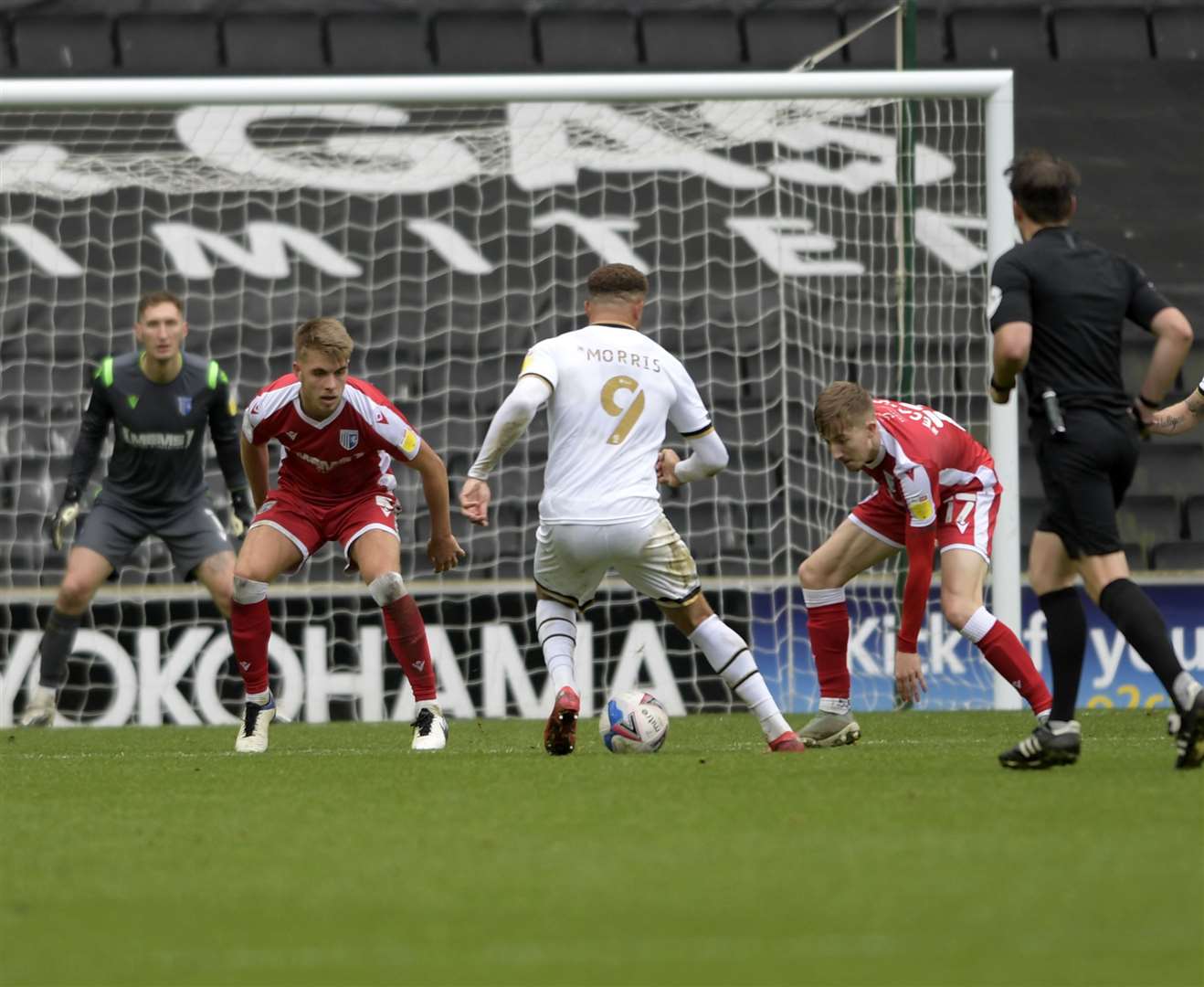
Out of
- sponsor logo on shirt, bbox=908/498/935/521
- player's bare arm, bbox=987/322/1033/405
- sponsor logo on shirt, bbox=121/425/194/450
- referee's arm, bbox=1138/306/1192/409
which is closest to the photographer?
player's bare arm, bbox=987/322/1033/405

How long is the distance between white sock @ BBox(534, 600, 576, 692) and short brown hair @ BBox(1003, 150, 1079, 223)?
206cm

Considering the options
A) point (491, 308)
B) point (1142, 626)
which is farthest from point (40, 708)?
point (1142, 626)

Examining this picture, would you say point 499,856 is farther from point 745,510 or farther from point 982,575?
point 745,510

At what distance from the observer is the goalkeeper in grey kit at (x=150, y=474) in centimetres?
854

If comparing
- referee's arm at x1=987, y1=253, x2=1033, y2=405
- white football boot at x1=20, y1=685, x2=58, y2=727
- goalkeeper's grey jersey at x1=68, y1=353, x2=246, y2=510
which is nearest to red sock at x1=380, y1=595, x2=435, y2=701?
goalkeeper's grey jersey at x1=68, y1=353, x2=246, y2=510

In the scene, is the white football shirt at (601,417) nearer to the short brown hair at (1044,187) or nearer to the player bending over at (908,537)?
the player bending over at (908,537)

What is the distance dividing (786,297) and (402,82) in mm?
3679

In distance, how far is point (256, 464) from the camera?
276 inches

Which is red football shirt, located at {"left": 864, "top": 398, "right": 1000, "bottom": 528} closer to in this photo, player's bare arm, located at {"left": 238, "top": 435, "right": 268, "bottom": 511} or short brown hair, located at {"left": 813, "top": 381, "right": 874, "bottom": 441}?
short brown hair, located at {"left": 813, "top": 381, "right": 874, "bottom": 441}

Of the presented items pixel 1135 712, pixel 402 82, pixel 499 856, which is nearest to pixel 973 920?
pixel 499 856

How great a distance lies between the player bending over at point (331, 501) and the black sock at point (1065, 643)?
2087mm

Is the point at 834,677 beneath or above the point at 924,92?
beneath

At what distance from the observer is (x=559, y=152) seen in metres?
11.2

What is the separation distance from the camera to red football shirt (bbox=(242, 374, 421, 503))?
266 inches
